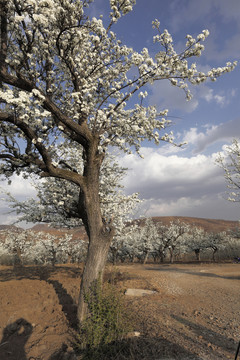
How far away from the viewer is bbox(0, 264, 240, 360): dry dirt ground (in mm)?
4918

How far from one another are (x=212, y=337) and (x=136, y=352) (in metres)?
2.65

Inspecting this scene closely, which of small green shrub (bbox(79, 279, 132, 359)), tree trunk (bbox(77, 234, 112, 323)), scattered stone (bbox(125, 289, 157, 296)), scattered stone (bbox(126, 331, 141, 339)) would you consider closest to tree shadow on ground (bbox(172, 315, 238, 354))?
scattered stone (bbox(126, 331, 141, 339))

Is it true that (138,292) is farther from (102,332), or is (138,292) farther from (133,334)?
(102,332)

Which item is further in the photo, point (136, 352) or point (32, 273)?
point (32, 273)

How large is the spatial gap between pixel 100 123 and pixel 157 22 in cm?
355

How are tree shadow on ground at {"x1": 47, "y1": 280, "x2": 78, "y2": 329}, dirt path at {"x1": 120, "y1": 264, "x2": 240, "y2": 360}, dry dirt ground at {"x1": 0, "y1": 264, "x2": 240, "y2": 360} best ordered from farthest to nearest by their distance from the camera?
tree shadow on ground at {"x1": 47, "y1": 280, "x2": 78, "y2": 329} → dirt path at {"x1": 120, "y1": 264, "x2": 240, "y2": 360} → dry dirt ground at {"x1": 0, "y1": 264, "x2": 240, "y2": 360}

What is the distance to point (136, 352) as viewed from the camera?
4.62m

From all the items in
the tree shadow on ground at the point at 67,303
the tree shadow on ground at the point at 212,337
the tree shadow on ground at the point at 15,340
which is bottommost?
the tree shadow on ground at the point at 15,340

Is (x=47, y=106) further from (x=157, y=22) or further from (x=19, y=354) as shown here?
(x=19, y=354)

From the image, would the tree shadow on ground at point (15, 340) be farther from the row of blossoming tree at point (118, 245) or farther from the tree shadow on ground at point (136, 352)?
the row of blossoming tree at point (118, 245)

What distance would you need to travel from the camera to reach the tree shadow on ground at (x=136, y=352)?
4.45 meters

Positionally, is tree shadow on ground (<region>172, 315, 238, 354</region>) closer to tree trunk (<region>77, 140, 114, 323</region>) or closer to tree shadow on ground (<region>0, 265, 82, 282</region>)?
tree trunk (<region>77, 140, 114, 323</region>)

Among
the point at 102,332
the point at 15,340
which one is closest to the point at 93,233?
the point at 102,332

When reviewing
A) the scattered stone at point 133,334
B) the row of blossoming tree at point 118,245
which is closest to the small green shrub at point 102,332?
the scattered stone at point 133,334
